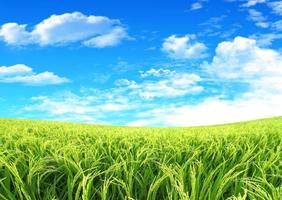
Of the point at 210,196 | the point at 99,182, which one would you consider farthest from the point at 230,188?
the point at 99,182

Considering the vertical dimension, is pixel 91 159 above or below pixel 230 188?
above

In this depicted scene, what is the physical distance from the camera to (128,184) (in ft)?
8.61

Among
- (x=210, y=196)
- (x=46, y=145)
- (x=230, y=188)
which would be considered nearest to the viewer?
(x=210, y=196)

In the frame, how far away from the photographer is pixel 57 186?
2830 millimetres

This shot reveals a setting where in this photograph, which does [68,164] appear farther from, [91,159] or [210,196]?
[210,196]

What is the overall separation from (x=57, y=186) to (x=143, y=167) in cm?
64

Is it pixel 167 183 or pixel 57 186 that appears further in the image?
pixel 57 186

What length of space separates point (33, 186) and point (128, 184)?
596 millimetres

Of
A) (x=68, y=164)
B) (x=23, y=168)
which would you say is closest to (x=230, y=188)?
(x=68, y=164)

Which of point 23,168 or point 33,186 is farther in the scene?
point 23,168

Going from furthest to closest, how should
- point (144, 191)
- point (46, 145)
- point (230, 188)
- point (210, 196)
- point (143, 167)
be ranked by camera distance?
point (46, 145), point (143, 167), point (230, 188), point (144, 191), point (210, 196)

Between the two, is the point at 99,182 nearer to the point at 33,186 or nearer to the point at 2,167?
the point at 33,186

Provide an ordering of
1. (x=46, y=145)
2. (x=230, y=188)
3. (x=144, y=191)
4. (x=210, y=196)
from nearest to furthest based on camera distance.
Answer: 1. (x=210, y=196)
2. (x=144, y=191)
3. (x=230, y=188)
4. (x=46, y=145)

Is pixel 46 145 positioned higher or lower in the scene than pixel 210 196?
higher
